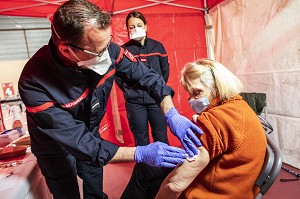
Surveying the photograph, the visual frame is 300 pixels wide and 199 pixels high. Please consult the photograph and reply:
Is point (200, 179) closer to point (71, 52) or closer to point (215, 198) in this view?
point (215, 198)

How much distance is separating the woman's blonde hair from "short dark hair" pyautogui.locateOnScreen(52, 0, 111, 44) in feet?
1.74

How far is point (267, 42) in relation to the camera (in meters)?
2.39

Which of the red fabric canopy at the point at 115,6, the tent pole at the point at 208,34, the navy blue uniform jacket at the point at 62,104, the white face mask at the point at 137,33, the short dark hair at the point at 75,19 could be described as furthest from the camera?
the tent pole at the point at 208,34

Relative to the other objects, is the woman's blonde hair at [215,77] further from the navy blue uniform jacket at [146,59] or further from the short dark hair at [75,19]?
the navy blue uniform jacket at [146,59]

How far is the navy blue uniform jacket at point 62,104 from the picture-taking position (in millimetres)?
1021

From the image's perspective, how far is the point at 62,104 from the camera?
3.59ft

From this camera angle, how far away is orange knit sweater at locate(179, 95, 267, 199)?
3.03 ft

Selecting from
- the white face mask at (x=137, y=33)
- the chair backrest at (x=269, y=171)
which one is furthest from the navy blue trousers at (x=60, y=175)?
the white face mask at (x=137, y=33)

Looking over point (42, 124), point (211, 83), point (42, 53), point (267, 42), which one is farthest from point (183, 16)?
point (42, 124)

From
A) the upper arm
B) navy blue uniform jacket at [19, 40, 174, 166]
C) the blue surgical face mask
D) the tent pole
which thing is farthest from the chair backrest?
the tent pole

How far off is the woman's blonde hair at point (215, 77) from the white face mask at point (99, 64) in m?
0.43

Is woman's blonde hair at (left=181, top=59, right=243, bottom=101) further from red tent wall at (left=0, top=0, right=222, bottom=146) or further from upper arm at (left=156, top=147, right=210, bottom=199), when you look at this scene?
red tent wall at (left=0, top=0, right=222, bottom=146)

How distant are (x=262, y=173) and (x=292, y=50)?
1.64m

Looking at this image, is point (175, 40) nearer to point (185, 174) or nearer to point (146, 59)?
point (146, 59)
